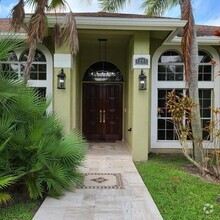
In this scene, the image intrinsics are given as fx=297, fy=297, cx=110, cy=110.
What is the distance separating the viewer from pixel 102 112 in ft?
42.2

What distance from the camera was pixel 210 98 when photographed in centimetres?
1099

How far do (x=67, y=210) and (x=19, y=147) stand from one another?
1.40m

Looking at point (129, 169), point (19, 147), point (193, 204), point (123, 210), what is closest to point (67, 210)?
point (123, 210)

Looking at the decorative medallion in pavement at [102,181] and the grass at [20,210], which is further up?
the decorative medallion in pavement at [102,181]

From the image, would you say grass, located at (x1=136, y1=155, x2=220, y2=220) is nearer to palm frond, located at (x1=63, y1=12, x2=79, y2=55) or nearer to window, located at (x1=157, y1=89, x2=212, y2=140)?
window, located at (x1=157, y1=89, x2=212, y2=140)

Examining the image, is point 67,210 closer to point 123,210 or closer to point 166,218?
point 123,210

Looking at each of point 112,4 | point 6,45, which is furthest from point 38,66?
point 6,45

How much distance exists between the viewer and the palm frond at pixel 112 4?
11.2 metres

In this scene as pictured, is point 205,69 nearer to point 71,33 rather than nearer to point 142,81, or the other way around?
point 142,81

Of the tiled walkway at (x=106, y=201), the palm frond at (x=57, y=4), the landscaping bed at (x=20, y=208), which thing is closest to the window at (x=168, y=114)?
the tiled walkway at (x=106, y=201)

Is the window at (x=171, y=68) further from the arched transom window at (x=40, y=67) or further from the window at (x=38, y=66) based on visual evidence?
the window at (x=38, y=66)

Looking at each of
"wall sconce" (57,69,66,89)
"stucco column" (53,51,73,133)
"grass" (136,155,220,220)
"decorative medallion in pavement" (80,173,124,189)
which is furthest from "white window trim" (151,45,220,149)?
"decorative medallion in pavement" (80,173,124,189)

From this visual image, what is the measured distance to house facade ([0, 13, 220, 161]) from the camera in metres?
9.21

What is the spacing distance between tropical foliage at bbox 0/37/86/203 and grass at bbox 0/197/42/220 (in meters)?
0.15
